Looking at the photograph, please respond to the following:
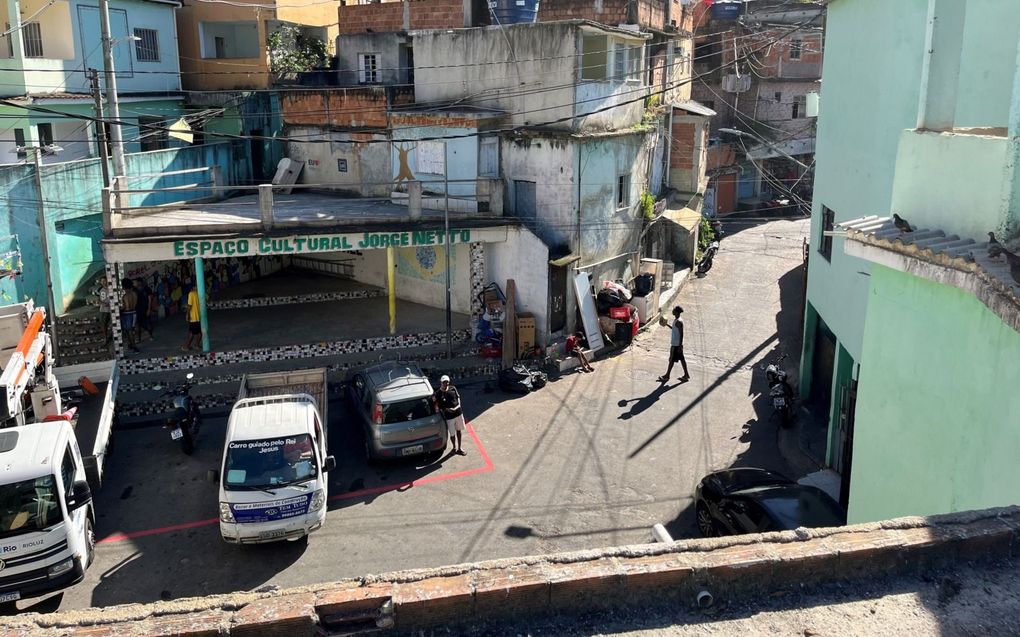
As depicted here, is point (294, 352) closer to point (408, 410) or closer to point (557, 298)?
point (408, 410)

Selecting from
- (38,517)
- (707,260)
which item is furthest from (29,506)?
(707,260)

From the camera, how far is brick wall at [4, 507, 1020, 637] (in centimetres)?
411

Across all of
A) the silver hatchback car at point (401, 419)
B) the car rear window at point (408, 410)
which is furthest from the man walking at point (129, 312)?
the car rear window at point (408, 410)

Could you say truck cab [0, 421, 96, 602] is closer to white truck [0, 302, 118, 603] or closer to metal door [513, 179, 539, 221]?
white truck [0, 302, 118, 603]

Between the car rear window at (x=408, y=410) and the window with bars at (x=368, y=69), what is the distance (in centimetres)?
1436

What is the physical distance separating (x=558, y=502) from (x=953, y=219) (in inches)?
308

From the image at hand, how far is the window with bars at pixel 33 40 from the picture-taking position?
22938mm

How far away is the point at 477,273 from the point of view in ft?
66.9

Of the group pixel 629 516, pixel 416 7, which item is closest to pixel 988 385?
pixel 629 516

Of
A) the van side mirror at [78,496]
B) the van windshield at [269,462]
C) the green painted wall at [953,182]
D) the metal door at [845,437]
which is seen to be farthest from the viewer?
the metal door at [845,437]

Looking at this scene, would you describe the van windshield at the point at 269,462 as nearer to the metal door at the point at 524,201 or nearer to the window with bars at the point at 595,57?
the metal door at the point at 524,201

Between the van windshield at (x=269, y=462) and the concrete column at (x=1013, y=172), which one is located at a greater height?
the concrete column at (x=1013, y=172)

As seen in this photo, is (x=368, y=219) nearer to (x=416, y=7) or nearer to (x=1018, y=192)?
(x=416, y=7)

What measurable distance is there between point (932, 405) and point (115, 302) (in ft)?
51.8
